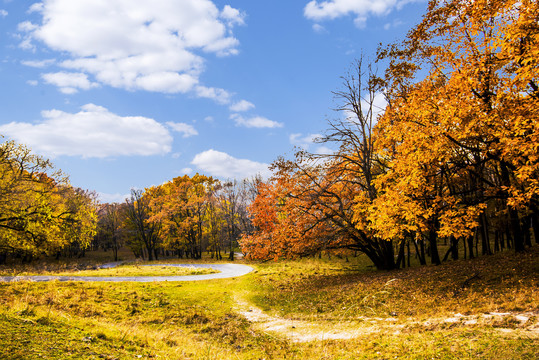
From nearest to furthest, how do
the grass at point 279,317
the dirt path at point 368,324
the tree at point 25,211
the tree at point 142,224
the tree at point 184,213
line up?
the grass at point 279,317
the dirt path at point 368,324
the tree at point 25,211
the tree at point 184,213
the tree at point 142,224

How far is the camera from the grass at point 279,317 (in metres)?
5.62

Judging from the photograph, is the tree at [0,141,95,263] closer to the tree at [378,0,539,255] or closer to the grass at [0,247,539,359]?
the grass at [0,247,539,359]

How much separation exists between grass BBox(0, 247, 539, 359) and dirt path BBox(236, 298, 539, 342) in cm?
7

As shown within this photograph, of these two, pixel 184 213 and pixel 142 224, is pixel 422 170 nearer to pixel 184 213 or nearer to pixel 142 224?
pixel 184 213

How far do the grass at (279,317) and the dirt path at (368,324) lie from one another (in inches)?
2.6

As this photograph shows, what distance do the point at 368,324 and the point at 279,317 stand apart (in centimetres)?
433

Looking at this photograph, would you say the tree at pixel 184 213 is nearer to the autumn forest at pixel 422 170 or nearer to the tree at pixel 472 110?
the autumn forest at pixel 422 170

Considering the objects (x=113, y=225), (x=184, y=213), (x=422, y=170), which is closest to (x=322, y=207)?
(x=422, y=170)

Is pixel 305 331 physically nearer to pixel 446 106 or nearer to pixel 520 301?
pixel 520 301

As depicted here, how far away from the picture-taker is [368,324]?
31.4ft

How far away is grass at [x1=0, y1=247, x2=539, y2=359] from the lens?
5.62 metres

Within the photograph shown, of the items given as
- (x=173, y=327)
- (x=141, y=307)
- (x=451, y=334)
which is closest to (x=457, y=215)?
(x=451, y=334)

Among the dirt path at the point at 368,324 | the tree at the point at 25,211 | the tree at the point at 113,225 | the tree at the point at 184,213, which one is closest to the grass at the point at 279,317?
the dirt path at the point at 368,324

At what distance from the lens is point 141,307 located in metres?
13.6
